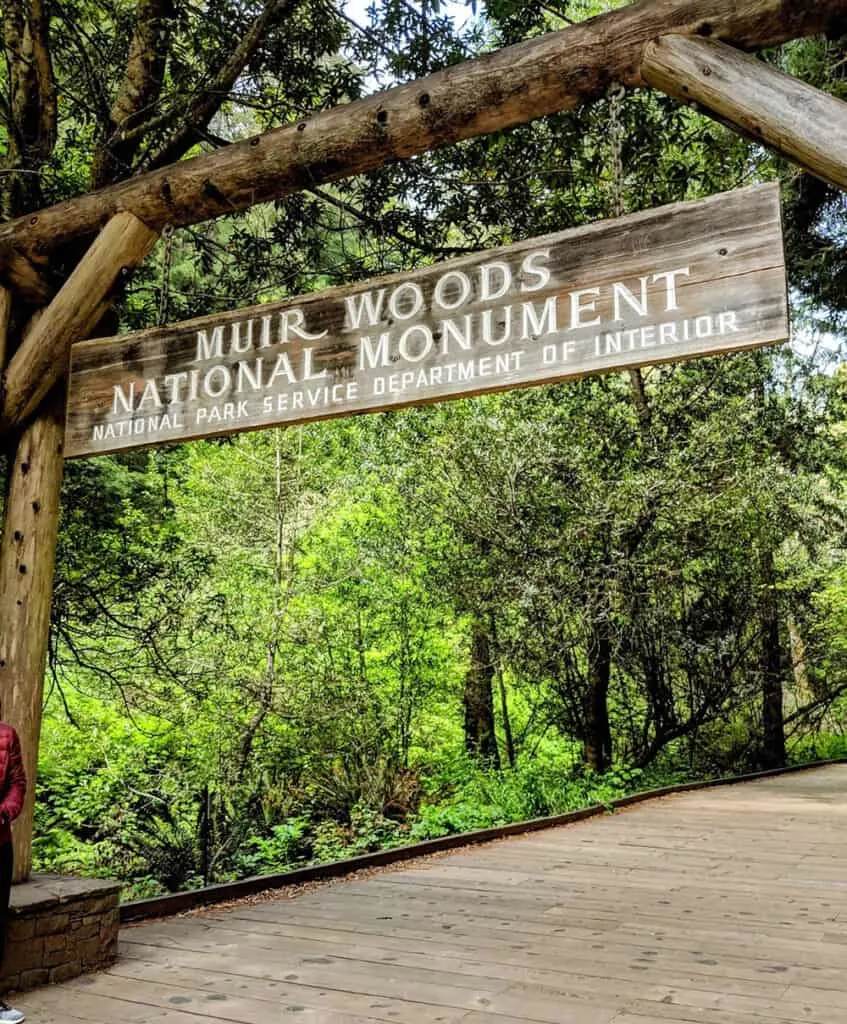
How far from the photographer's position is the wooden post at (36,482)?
13.3 feet

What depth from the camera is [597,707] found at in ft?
36.9

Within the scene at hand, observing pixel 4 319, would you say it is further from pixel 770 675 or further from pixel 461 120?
pixel 770 675

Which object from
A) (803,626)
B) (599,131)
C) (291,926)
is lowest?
(291,926)

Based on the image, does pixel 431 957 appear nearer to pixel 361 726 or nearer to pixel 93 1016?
pixel 93 1016

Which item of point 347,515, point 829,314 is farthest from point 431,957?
point 829,314

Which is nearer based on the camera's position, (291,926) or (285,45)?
(291,926)

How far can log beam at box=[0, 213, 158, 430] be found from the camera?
13.4 feet

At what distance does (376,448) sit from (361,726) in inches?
143

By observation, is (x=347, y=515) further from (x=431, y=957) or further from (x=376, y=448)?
(x=431, y=957)

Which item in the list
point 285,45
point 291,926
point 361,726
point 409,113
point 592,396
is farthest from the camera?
point 592,396

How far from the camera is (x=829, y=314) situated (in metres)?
12.0

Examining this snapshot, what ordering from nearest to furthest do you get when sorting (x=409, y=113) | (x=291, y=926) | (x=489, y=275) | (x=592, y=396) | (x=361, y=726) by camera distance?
(x=489, y=275)
(x=409, y=113)
(x=291, y=926)
(x=361, y=726)
(x=592, y=396)

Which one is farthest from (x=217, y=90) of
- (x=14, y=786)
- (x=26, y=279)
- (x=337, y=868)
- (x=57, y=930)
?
(x=337, y=868)

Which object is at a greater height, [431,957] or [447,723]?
[447,723]
